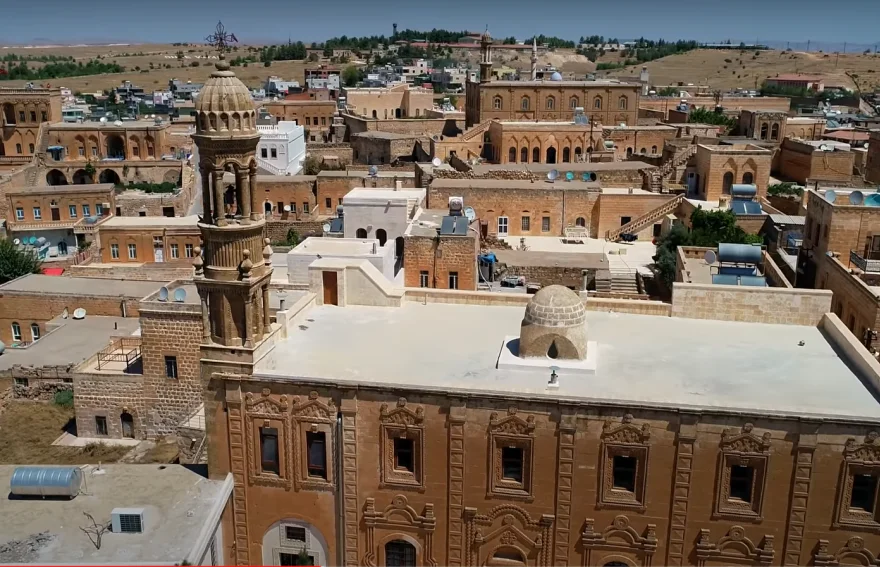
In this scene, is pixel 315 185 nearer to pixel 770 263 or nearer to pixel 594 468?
pixel 770 263

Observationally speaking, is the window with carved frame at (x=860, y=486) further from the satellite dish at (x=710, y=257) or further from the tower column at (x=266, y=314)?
the satellite dish at (x=710, y=257)

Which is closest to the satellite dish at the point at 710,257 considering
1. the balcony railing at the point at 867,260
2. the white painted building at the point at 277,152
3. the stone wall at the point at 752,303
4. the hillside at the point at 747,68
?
the balcony railing at the point at 867,260

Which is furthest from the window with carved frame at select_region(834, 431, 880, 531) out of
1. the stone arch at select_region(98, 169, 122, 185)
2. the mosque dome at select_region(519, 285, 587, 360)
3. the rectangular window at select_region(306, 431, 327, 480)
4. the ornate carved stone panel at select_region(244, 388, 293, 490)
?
the stone arch at select_region(98, 169, 122, 185)

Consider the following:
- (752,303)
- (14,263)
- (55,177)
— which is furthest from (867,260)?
(55,177)

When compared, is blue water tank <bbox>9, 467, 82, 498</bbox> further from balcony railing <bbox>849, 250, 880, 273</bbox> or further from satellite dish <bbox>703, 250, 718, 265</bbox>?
balcony railing <bbox>849, 250, 880, 273</bbox>

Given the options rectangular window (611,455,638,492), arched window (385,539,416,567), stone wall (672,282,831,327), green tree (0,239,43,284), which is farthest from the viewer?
green tree (0,239,43,284)

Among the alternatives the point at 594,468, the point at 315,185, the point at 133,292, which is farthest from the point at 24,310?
the point at 594,468
